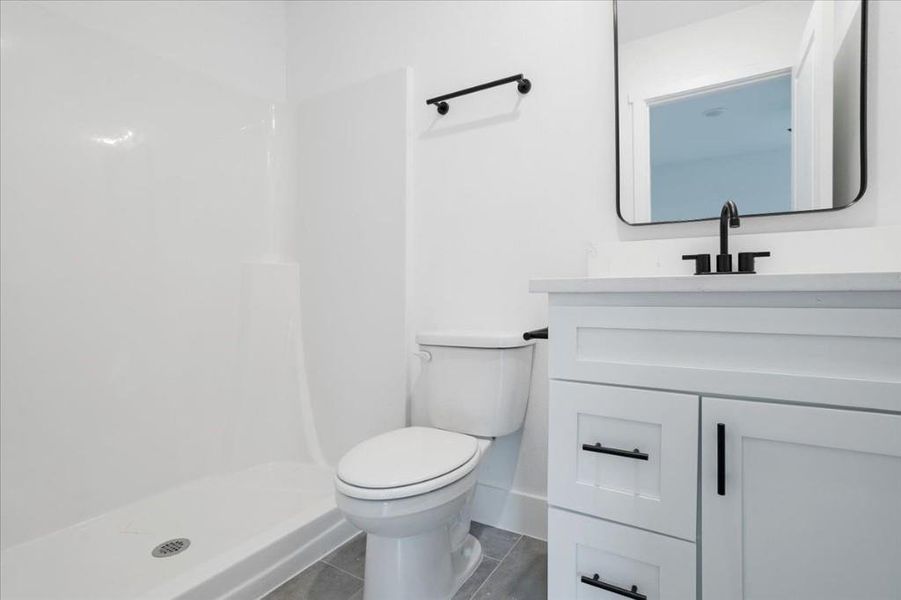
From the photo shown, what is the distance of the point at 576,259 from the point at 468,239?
0.41 metres

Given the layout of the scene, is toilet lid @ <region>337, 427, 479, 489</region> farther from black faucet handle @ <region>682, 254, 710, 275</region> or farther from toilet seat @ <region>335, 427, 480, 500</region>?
black faucet handle @ <region>682, 254, 710, 275</region>

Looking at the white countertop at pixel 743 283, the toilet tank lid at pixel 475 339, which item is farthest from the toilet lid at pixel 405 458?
the white countertop at pixel 743 283

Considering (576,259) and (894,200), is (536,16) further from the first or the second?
(894,200)

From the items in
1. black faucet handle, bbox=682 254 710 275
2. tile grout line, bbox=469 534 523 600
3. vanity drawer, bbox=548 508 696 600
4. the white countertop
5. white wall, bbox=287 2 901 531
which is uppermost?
white wall, bbox=287 2 901 531

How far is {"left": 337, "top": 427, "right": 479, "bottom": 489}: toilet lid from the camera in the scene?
108 centimetres

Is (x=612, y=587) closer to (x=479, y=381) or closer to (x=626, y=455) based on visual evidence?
(x=626, y=455)

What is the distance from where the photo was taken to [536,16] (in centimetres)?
155

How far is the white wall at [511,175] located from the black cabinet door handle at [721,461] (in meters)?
0.61

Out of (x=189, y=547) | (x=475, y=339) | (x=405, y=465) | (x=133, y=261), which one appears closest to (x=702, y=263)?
(x=475, y=339)

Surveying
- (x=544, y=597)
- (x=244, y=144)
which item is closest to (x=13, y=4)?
(x=244, y=144)

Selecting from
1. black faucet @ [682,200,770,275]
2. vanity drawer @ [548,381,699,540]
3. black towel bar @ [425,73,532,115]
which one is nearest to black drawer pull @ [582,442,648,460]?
vanity drawer @ [548,381,699,540]

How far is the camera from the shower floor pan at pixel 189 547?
3.88ft

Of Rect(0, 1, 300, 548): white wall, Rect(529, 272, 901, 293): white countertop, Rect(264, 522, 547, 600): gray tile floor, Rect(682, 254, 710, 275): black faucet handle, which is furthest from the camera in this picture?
Rect(0, 1, 300, 548): white wall

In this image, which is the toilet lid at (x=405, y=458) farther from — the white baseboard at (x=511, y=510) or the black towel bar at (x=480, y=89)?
the black towel bar at (x=480, y=89)
